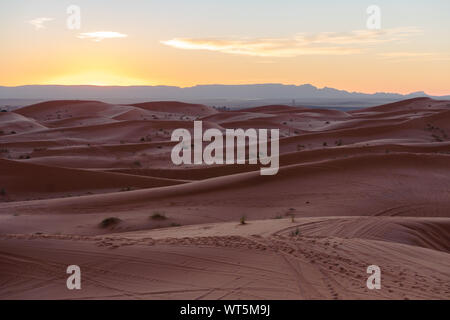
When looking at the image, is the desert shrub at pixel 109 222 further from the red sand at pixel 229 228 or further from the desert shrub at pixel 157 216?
the desert shrub at pixel 157 216

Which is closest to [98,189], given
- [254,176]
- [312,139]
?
[254,176]

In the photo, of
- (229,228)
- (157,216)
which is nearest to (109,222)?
(157,216)

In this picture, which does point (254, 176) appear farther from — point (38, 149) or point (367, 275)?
point (38, 149)

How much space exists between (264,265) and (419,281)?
7.13 feet

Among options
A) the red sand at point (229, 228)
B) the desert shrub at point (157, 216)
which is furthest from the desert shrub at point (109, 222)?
the desert shrub at point (157, 216)

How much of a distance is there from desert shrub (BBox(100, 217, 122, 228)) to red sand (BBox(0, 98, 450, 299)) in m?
0.18

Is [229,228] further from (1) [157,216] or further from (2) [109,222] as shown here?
(2) [109,222]

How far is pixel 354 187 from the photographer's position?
15.2 m

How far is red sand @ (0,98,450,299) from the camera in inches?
247

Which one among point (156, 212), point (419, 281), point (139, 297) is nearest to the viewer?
point (139, 297)

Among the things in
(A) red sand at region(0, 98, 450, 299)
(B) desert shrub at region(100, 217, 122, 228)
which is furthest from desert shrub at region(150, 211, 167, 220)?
(B) desert shrub at region(100, 217, 122, 228)

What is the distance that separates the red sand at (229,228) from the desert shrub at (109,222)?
18 centimetres

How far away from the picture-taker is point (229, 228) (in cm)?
1005

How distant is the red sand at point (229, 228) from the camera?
6.27 meters
